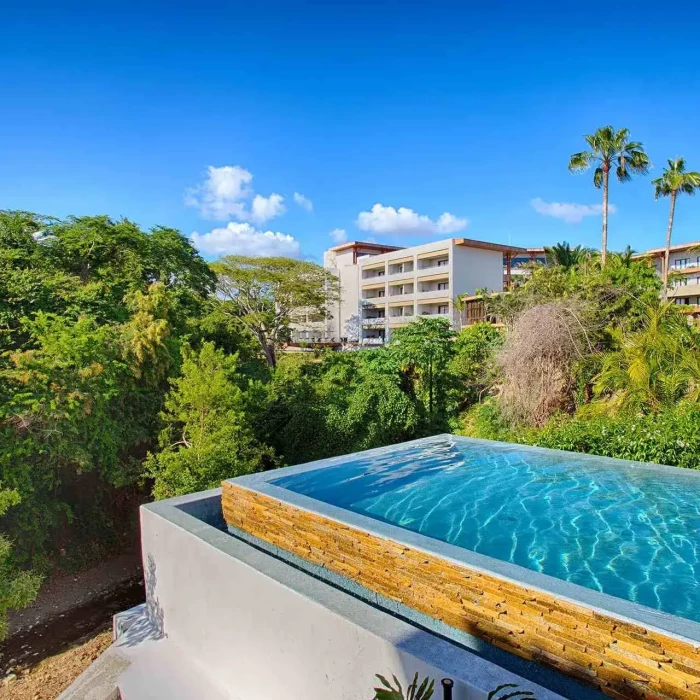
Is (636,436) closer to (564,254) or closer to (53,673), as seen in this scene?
(53,673)

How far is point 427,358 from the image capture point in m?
15.1

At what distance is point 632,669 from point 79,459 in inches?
357

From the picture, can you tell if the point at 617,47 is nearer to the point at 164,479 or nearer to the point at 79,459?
the point at 164,479

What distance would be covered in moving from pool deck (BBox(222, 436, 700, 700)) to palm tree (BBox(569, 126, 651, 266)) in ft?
73.4

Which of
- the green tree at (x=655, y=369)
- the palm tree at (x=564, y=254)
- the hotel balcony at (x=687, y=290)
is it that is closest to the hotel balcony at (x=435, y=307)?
the hotel balcony at (x=687, y=290)

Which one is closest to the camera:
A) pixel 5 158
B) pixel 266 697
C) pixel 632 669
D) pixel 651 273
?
pixel 632 669

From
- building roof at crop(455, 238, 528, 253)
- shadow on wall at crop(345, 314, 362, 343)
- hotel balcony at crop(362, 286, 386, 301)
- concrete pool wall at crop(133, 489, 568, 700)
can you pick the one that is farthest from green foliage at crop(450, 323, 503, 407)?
shadow on wall at crop(345, 314, 362, 343)

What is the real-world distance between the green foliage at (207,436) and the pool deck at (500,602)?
3.04 meters

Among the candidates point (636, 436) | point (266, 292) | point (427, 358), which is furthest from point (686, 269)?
point (636, 436)

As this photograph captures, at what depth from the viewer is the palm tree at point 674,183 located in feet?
88.6

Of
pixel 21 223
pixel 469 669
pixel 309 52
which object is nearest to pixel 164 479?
pixel 469 669

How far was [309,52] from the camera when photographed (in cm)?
1189

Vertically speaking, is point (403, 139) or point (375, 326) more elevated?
point (403, 139)

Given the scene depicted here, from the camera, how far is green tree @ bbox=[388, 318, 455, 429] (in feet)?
49.0
